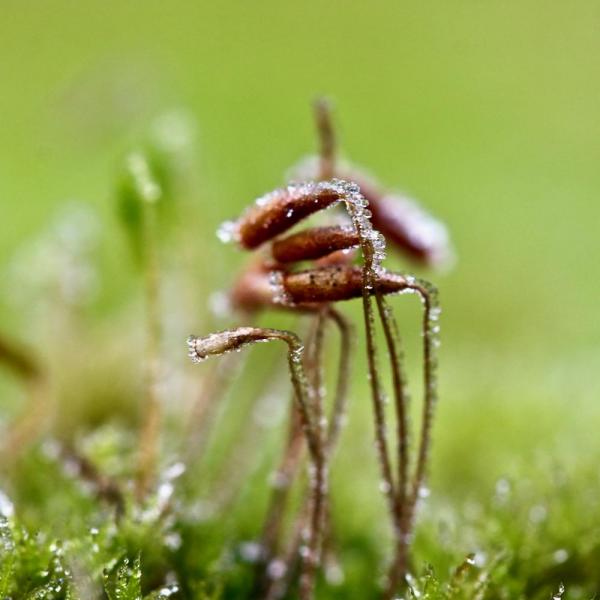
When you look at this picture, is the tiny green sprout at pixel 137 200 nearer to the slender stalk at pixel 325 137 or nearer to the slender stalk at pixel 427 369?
the slender stalk at pixel 325 137

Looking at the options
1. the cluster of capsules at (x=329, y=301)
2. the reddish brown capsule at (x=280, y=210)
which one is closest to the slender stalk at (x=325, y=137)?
the cluster of capsules at (x=329, y=301)

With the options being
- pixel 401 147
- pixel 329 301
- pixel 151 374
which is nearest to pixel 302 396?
pixel 329 301

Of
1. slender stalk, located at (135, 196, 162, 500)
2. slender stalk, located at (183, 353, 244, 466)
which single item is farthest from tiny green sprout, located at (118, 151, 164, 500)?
slender stalk, located at (183, 353, 244, 466)

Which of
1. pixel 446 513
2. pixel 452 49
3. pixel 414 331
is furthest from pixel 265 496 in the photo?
pixel 452 49

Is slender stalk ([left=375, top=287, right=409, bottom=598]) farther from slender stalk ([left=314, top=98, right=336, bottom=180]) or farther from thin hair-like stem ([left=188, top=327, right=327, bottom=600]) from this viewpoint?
slender stalk ([left=314, top=98, right=336, bottom=180])

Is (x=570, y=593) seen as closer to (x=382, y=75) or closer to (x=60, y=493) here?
(x=60, y=493)

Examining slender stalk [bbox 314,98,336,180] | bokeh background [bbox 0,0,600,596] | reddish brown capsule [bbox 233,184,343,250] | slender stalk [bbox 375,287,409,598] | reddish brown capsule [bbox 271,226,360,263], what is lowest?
slender stalk [bbox 375,287,409,598]
